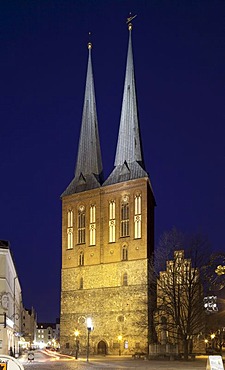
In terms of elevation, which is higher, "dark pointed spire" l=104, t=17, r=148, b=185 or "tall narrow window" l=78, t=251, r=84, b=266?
"dark pointed spire" l=104, t=17, r=148, b=185

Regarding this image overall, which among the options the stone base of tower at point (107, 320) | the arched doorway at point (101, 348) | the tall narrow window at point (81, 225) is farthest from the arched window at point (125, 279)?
the tall narrow window at point (81, 225)

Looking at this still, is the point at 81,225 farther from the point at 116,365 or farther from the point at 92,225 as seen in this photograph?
the point at 116,365

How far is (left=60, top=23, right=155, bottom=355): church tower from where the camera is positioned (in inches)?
2859

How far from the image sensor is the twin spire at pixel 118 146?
7962cm

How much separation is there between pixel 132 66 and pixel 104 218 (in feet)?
74.3

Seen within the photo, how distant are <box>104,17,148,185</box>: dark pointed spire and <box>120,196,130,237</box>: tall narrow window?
322cm

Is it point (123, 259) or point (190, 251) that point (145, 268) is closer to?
point (123, 259)

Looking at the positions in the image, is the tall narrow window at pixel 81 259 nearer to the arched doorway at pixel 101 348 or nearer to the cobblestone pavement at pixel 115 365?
the arched doorway at pixel 101 348

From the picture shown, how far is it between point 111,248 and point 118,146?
15.2 meters

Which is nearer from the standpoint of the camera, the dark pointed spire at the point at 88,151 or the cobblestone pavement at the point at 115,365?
the cobblestone pavement at the point at 115,365

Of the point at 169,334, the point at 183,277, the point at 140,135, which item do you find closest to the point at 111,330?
the point at 169,334

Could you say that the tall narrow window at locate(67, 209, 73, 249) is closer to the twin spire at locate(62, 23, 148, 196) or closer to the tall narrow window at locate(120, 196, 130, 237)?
the twin spire at locate(62, 23, 148, 196)

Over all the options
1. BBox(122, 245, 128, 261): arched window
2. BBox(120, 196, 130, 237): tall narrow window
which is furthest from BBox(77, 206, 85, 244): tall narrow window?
BBox(122, 245, 128, 261): arched window

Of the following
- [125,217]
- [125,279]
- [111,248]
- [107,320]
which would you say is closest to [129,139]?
[125,217]
